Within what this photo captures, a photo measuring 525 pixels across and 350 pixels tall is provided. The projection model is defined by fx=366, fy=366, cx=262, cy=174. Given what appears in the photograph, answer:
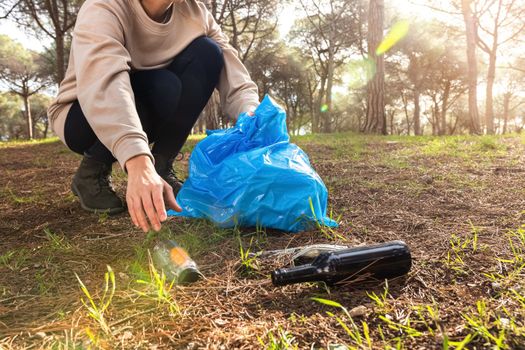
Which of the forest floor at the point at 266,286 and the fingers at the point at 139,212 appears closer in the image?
the forest floor at the point at 266,286

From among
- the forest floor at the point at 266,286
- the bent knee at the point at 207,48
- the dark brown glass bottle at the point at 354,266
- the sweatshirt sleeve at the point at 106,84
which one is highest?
the bent knee at the point at 207,48

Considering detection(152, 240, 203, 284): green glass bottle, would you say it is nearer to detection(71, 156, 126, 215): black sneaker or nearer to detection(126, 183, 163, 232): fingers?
detection(126, 183, 163, 232): fingers

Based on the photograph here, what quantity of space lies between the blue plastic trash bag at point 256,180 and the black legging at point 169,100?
40 cm

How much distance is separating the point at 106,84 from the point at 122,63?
13 cm

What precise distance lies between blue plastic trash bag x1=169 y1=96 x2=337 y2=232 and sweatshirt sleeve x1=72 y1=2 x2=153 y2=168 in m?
0.48

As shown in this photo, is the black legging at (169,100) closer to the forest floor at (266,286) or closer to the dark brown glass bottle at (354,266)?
the forest floor at (266,286)

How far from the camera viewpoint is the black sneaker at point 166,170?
2221mm

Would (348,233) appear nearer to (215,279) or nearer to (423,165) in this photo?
(215,279)

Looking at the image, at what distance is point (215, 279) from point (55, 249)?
79 cm

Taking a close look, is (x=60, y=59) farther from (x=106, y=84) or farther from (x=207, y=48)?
(x=106, y=84)

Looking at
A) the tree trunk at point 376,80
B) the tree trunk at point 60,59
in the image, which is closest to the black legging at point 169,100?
the tree trunk at point 376,80

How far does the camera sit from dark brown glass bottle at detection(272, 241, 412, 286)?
43.4 inches

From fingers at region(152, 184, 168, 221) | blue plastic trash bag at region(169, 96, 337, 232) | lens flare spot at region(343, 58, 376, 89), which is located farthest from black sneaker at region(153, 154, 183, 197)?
lens flare spot at region(343, 58, 376, 89)

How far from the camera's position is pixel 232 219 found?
1688mm
